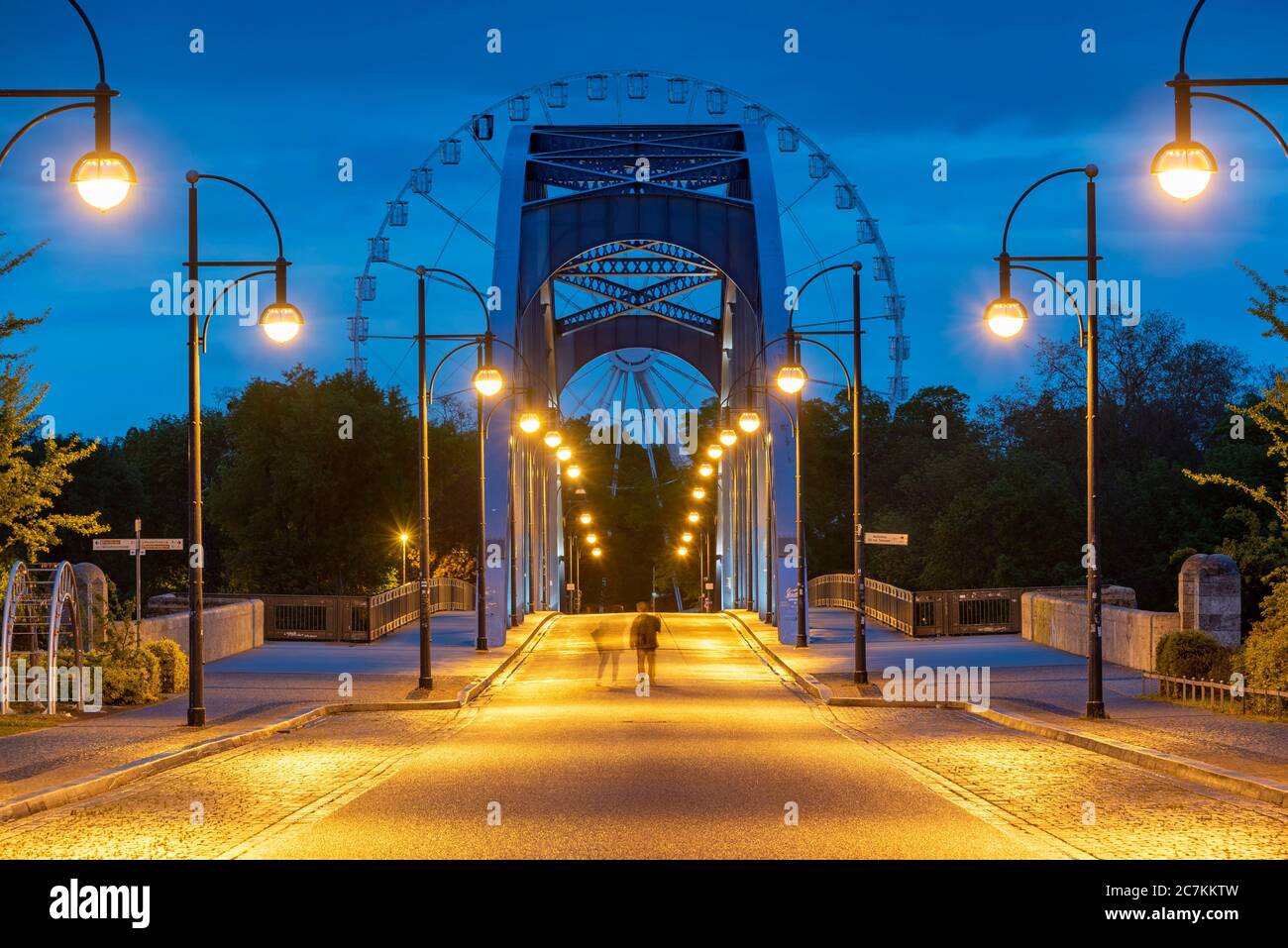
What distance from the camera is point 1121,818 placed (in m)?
13.3

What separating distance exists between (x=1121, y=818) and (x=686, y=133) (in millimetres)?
54038

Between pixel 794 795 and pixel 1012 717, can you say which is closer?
pixel 794 795

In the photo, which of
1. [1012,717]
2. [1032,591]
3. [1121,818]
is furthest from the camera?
[1032,591]

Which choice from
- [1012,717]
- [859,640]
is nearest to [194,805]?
[1012,717]

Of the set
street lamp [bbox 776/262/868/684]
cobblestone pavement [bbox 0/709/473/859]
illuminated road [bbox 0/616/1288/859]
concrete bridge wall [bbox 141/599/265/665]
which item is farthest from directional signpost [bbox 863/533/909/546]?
concrete bridge wall [bbox 141/599/265/665]

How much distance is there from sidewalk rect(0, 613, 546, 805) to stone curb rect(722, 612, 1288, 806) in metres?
7.08

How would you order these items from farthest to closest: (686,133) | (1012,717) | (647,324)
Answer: (647,324), (686,133), (1012,717)

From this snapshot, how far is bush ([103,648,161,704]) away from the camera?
82.4ft

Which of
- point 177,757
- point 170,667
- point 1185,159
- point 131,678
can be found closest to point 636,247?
point 170,667

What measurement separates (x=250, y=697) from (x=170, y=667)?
6.00 ft

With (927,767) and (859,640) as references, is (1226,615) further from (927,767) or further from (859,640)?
(927,767)

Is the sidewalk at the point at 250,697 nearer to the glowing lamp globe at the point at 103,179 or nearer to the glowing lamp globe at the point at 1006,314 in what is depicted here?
the glowing lamp globe at the point at 103,179

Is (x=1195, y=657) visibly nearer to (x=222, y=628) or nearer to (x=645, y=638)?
(x=645, y=638)

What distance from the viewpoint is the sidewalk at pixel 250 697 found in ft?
57.2
